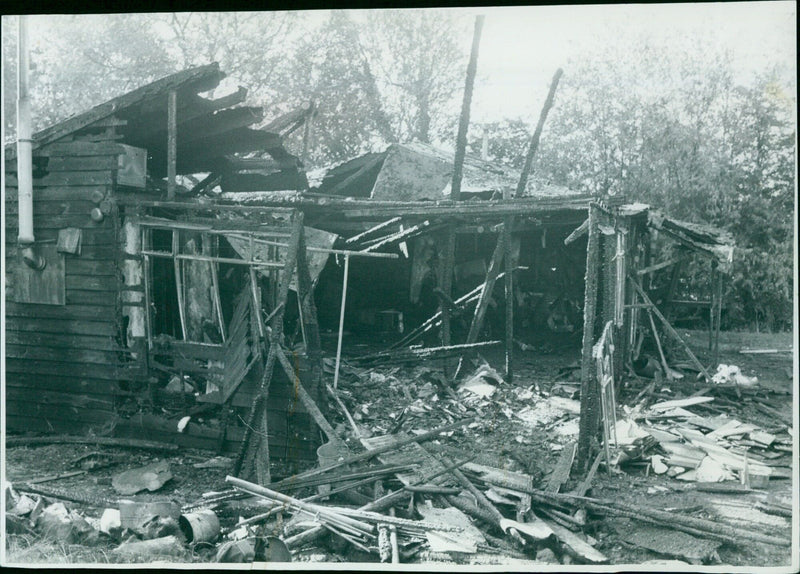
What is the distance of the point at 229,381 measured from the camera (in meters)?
8.50

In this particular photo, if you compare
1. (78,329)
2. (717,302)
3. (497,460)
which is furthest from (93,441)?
(717,302)

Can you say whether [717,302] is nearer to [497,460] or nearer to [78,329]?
[497,460]

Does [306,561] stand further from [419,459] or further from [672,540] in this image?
[672,540]

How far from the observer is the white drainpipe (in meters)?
7.74

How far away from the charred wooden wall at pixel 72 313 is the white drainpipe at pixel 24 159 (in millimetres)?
263

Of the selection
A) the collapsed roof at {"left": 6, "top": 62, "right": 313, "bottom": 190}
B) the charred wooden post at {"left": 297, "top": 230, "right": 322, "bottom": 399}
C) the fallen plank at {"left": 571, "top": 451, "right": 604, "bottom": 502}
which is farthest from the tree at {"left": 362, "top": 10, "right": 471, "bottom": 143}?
the fallen plank at {"left": 571, "top": 451, "right": 604, "bottom": 502}

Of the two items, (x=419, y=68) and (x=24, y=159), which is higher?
(x=419, y=68)

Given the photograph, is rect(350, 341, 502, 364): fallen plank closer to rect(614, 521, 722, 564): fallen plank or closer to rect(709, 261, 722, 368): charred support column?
rect(709, 261, 722, 368): charred support column

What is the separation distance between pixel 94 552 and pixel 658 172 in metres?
17.6

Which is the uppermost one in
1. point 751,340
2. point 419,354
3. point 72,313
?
point 72,313

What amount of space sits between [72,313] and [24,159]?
2301 mm

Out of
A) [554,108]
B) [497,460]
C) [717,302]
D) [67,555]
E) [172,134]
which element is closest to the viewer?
[67,555]

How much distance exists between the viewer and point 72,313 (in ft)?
31.1

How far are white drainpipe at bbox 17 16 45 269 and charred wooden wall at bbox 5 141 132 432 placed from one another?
263 mm
